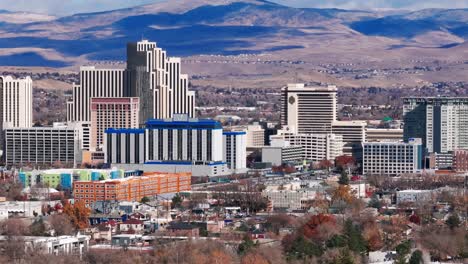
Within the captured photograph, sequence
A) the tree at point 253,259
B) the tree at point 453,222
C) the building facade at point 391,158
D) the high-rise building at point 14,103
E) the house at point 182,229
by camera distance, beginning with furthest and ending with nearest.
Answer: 1. the high-rise building at point 14,103
2. the building facade at point 391,158
3. the tree at point 453,222
4. the house at point 182,229
5. the tree at point 253,259

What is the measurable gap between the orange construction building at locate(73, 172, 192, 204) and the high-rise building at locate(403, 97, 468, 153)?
43.5 ft

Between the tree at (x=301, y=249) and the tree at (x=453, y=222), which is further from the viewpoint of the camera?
the tree at (x=453, y=222)

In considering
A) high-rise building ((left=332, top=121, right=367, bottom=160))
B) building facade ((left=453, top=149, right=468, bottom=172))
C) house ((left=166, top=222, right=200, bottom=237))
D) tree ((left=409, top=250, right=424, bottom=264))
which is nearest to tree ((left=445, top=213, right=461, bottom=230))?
tree ((left=409, top=250, right=424, bottom=264))

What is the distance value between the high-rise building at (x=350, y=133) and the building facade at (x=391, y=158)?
4518 millimetres

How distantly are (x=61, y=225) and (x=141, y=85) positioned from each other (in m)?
27.9

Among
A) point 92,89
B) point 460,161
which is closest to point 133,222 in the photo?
point 460,161

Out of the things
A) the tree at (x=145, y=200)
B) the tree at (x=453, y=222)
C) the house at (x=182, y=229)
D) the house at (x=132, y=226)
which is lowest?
the house at (x=132, y=226)

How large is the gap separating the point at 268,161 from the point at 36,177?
33.8ft

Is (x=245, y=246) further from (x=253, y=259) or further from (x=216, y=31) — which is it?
(x=216, y=31)

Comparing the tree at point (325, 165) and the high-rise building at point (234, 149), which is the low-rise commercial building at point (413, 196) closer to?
the high-rise building at point (234, 149)

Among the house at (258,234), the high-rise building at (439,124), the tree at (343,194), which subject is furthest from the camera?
the high-rise building at (439,124)

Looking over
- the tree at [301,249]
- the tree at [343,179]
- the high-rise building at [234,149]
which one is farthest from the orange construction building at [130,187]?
the tree at [301,249]

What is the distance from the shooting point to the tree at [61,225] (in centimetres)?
3744

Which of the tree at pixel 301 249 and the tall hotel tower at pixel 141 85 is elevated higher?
the tall hotel tower at pixel 141 85
